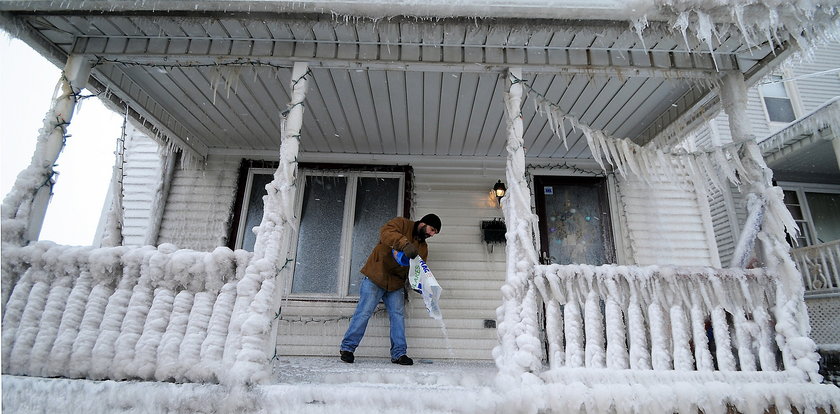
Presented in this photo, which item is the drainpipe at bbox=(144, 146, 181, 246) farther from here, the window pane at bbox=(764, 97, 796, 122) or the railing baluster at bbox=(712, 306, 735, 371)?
the window pane at bbox=(764, 97, 796, 122)

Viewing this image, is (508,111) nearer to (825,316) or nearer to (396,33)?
(396,33)

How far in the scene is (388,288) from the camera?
14.3 ft

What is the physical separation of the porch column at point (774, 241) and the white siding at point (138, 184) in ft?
21.4

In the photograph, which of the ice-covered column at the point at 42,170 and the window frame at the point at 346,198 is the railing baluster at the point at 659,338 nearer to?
the window frame at the point at 346,198

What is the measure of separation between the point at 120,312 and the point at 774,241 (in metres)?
4.70

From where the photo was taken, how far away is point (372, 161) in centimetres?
562

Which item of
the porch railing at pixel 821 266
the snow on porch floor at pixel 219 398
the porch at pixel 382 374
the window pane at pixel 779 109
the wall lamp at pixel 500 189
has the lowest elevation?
the snow on porch floor at pixel 219 398

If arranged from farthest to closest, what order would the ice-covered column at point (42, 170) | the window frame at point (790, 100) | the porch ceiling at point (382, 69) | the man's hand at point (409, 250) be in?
the window frame at point (790, 100)
the man's hand at point (409, 250)
the porch ceiling at point (382, 69)
the ice-covered column at point (42, 170)

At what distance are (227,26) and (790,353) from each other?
15.9ft

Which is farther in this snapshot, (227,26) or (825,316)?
(825,316)

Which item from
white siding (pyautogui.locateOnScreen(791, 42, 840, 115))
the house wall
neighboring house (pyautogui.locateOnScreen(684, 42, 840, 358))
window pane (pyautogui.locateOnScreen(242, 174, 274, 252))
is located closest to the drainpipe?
window pane (pyautogui.locateOnScreen(242, 174, 274, 252))

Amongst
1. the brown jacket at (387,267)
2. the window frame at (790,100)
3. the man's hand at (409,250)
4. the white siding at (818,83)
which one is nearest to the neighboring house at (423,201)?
the brown jacket at (387,267)

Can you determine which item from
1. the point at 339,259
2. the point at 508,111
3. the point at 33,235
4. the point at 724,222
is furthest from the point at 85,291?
the point at 724,222

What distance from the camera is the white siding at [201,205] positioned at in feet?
17.5
